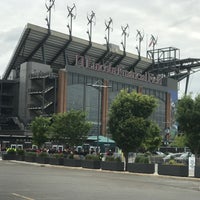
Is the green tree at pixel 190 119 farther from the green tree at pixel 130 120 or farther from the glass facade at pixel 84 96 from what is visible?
the glass facade at pixel 84 96

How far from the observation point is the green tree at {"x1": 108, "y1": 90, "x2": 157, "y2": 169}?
123 feet

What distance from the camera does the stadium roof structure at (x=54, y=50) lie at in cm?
9944

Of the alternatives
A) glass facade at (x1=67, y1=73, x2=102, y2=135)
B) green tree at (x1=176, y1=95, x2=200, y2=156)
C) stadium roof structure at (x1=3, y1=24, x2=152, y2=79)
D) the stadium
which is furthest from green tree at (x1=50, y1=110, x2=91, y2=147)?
stadium roof structure at (x1=3, y1=24, x2=152, y2=79)

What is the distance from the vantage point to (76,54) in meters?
108

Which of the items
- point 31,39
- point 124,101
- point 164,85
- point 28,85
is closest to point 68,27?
point 31,39

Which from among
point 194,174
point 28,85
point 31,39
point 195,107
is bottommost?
point 194,174

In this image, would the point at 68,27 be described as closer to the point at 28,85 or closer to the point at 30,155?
the point at 28,85

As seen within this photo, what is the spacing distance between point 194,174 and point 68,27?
75.9 metres

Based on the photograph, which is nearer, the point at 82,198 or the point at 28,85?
the point at 82,198

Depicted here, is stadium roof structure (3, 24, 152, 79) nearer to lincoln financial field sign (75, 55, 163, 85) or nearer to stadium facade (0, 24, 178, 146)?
stadium facade (0, 24, 178, 146)

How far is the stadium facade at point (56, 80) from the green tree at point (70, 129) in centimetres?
3712

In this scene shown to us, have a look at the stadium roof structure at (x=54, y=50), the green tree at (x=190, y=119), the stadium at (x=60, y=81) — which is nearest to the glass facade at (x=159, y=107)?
the stadium at (x=60, y=81)

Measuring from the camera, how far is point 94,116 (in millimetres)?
100938

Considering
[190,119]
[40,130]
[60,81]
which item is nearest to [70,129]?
[40,130]
